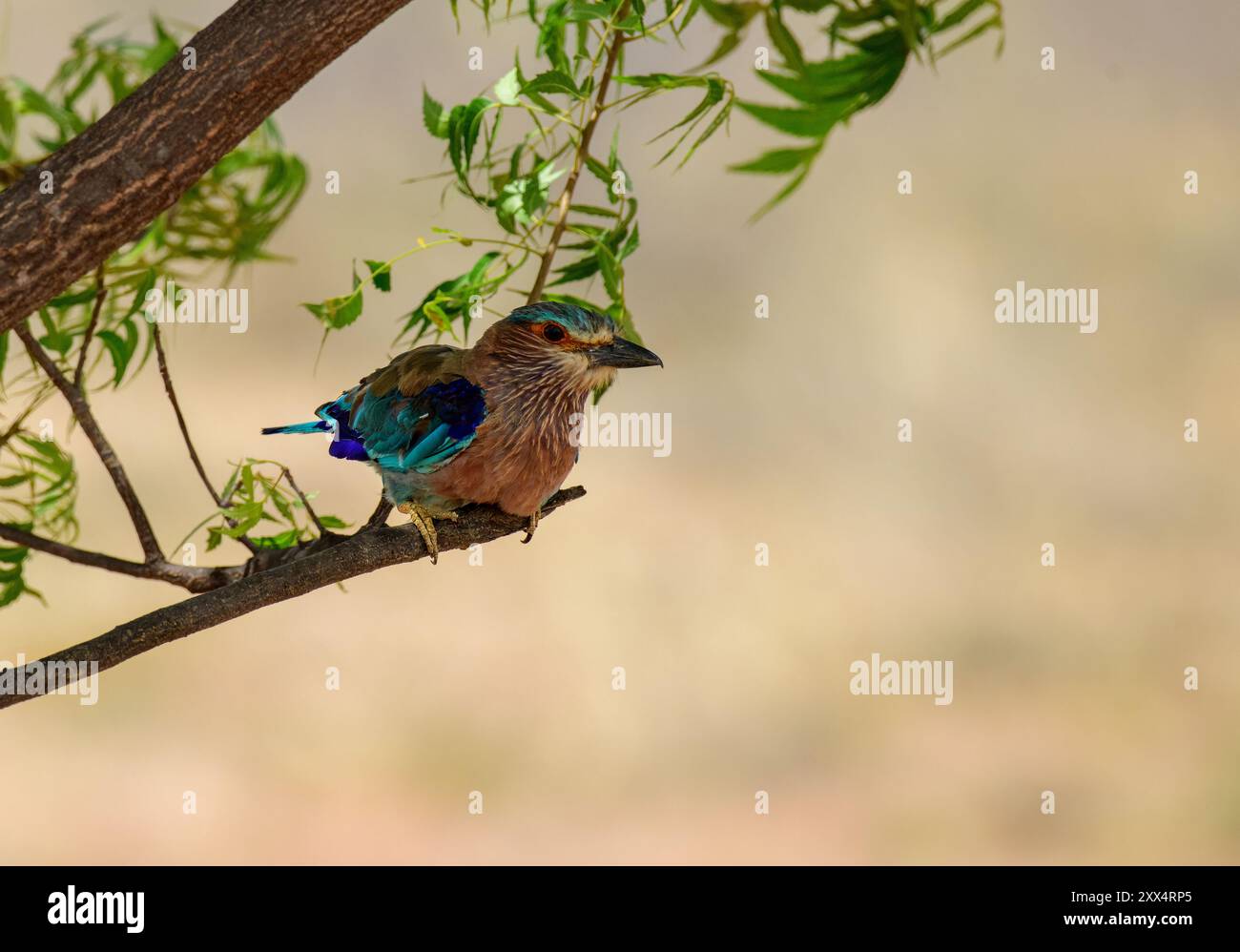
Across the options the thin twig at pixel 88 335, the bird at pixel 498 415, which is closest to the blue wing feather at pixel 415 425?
the bird at pixel 498 415

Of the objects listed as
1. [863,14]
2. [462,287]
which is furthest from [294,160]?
[863,14]

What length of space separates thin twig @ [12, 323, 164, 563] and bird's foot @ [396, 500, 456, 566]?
1.27 feet

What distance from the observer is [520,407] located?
1440mm

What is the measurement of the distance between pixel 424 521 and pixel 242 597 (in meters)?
0.21

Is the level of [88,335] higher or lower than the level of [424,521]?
higher

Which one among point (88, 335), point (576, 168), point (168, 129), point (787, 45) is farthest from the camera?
point (88, 335)

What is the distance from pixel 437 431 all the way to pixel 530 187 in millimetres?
391

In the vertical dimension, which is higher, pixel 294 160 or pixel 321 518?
pixel 294 160

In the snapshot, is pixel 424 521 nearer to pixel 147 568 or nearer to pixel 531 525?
pixel 531 525

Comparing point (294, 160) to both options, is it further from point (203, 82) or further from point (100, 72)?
point (203, 82)

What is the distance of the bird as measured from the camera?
1.44m

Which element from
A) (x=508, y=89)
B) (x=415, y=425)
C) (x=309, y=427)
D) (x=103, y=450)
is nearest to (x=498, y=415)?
(x=415, y=425)

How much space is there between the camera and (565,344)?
1442mm

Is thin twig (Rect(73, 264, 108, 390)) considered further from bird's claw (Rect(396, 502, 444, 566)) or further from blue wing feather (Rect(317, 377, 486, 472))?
bird's claw (Rect(396, 502, 444, 566))
